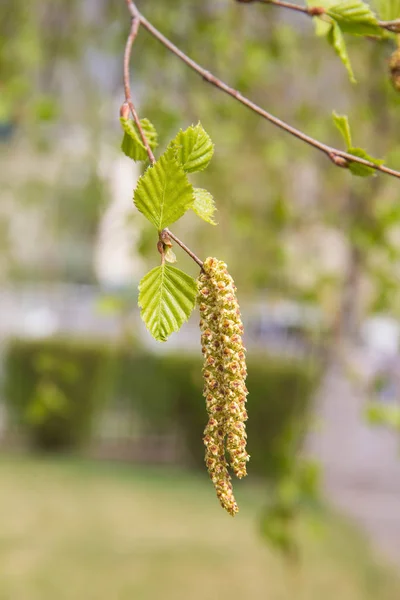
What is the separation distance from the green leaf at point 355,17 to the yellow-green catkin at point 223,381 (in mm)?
416

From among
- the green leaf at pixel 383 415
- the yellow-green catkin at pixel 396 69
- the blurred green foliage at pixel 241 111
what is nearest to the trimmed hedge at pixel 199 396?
the blurred green foliage at pixel 241 111

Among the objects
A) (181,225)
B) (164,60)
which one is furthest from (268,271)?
(181,225)

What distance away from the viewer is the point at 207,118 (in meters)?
3.21

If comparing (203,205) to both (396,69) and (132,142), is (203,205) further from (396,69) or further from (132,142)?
(396,69)

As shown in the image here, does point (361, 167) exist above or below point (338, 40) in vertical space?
below

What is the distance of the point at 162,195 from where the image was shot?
637 mm

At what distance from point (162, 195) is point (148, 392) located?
8.14 m

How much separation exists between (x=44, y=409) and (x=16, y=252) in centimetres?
679

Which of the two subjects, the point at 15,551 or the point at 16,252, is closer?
the point at 15,551

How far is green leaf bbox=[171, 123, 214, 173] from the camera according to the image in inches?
28.2

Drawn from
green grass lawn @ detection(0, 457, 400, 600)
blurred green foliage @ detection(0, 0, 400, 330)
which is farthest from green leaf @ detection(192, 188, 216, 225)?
green grass lawn @ detection(0, 457, 400, 600)

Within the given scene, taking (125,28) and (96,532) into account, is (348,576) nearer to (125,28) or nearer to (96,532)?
(96,532)

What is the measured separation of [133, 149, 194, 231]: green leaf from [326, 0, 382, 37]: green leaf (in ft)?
1.20

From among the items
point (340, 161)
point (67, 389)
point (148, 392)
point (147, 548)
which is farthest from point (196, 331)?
point (340, 161)
